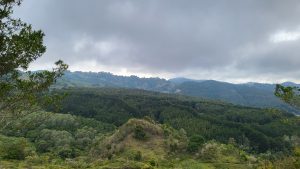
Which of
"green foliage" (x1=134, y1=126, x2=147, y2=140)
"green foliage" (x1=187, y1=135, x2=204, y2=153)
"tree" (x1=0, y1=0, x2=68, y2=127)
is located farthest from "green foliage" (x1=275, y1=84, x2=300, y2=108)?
"green foliage" (x1=134, y1=126, x2=147, y2=140)

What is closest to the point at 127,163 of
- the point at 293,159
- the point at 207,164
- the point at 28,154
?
the point at 207,164

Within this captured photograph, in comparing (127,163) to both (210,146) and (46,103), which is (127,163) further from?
(46,103)

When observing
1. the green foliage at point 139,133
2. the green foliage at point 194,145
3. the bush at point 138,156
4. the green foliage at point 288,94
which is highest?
the green foliage at point 288,94

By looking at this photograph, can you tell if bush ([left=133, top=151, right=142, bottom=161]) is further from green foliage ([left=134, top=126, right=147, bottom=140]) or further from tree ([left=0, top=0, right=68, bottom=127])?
tree ([left=0, top=0, right=68, bottom=127])

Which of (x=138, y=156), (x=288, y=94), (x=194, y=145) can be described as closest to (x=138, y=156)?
(x=138, y=156)

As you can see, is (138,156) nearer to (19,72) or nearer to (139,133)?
(139,133)

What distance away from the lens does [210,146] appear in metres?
135

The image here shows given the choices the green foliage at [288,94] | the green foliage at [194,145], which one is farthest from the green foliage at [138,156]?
the green foliage at [288,94]

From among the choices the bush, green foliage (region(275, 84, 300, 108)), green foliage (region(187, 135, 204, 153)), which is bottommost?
the bush

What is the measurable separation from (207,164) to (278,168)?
261 ft

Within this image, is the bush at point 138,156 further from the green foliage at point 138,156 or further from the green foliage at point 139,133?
the green foliage at point 139,133

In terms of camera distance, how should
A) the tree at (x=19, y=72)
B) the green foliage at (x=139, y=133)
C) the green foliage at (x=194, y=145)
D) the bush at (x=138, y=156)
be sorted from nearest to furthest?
the tree at (x=19, y=72) < the bush at (x=138, y=156) < the green foliage at (x=194, y=145) < the green foliage at (x=139, y=133)

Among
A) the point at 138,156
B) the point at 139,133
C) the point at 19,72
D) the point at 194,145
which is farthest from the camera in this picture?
the point at 139,133

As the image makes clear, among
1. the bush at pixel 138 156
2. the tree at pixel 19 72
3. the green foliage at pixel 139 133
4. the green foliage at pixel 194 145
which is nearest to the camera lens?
the tree at pixel 19 72
